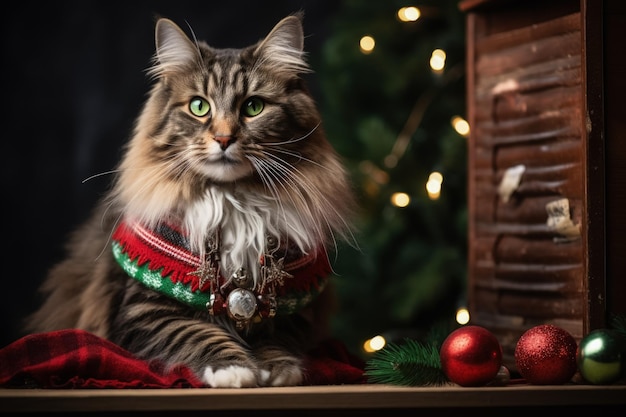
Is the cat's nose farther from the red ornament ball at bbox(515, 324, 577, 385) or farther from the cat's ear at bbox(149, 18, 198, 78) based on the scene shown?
the red ornament ball at bbox(515, 324, 577, 385)

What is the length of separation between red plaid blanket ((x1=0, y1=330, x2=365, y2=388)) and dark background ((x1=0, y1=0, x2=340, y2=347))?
124 centimetres

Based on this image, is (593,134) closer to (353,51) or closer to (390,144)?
(390,144)

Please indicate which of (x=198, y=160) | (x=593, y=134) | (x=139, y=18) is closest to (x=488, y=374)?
(x=593, y=134)

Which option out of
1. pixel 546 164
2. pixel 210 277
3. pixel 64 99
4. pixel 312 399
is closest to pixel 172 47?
pixel 210 277

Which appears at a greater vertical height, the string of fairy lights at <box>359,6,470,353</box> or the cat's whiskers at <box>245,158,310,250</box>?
the string of fairy lights at <box>359,6,470,353</box>

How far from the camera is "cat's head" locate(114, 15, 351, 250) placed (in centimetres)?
140

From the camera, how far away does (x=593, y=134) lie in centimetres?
143

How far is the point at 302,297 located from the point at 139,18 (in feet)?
4.83

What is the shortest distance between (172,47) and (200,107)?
0.46ft

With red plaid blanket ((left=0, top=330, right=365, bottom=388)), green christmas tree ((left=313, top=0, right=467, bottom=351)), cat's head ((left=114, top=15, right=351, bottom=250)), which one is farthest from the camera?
green christmas tree ((left=313, top=0, right=467, bottom=351))

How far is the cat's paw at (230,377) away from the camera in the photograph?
4.18 ft

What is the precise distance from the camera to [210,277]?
137cm

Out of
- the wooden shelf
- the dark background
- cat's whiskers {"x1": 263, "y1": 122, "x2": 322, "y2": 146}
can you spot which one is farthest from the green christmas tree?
the wooden shelf

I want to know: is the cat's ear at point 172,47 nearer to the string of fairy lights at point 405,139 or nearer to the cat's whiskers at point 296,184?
the cat's whiskers at point 296,184
